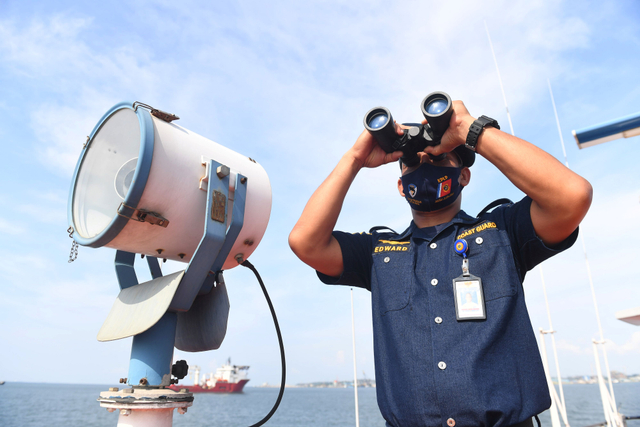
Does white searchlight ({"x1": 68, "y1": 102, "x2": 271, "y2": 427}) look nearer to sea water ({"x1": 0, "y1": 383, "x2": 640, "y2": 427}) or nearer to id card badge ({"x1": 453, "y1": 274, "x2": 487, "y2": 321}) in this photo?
id card badge ({"x1": 453, "y1": 274, "x2": 487, "y2": 321})

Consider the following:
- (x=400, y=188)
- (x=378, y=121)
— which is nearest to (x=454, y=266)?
(x=400, y=188)

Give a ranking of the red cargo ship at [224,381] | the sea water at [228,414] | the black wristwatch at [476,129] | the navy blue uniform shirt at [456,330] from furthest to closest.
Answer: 1. the red cargo ship at [224,381]
2. the sea water at [228,414]
3. the black wristwatch at [476,129]
4. the navy blue uniform shirt at [456,330]

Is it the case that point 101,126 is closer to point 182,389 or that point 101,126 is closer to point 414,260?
point 182,389

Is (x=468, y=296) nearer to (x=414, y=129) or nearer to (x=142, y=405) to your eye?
(x=414, y=129)

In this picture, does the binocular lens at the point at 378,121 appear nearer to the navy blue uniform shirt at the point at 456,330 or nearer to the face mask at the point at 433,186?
the face mask at the point at 433,186

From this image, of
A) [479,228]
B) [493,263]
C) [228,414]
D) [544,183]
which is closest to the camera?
[544,183]

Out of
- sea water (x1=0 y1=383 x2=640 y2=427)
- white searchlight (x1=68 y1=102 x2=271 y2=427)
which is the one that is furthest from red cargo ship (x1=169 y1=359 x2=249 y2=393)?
white searchlight (x1=68 y1=102 x2=271 y2=427)

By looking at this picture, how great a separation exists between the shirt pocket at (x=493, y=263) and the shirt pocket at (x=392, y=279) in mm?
263

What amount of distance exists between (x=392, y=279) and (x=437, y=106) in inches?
29.6

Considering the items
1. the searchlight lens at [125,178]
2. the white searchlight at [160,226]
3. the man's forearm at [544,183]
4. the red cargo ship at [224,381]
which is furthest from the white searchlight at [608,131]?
the red cargo ship at [224,381]

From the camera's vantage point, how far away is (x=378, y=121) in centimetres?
184

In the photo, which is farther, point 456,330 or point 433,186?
point 433,186

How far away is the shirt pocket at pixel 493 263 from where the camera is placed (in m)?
1.50

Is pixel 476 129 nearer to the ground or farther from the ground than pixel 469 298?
farther from the ground
